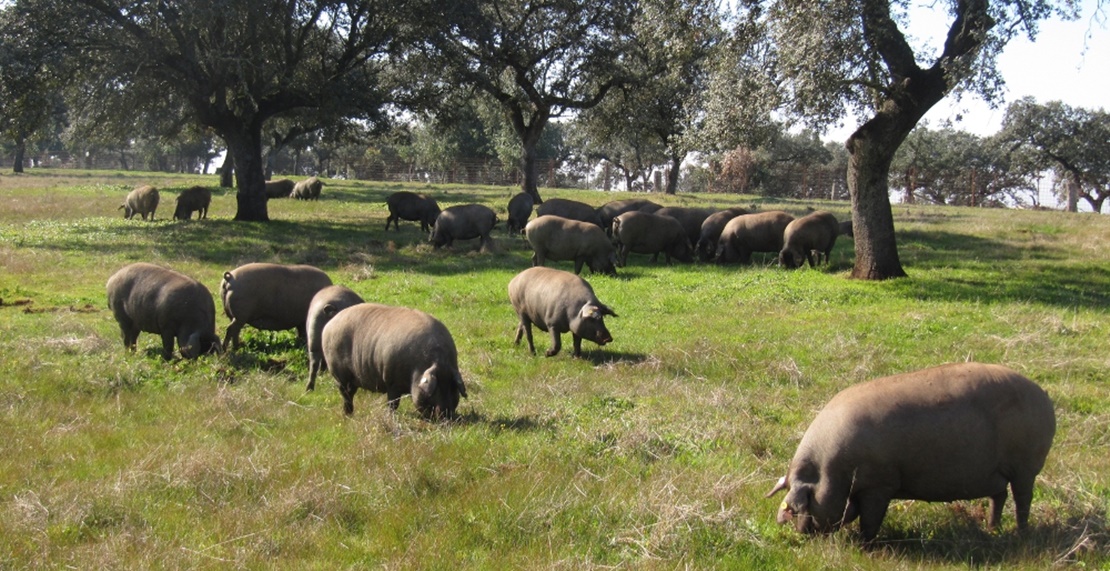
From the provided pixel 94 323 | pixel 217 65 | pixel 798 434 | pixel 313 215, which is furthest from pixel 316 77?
pixel 798 434

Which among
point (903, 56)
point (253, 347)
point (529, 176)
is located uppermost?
point (903, 56)

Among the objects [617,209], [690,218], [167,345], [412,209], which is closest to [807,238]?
[690,218]

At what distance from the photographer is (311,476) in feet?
20.6

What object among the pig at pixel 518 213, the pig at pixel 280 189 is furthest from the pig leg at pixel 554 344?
the pig at pixel 280 189

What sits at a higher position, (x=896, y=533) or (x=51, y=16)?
(x=51, y=16)

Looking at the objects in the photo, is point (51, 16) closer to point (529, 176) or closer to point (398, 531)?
point (529, 176)

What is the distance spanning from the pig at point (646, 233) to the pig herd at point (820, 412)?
8.44 meters

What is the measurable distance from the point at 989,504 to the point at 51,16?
924 inches

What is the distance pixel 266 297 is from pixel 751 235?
12033 mm

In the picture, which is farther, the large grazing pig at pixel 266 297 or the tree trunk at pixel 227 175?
the tree trunk at pixel 227 175

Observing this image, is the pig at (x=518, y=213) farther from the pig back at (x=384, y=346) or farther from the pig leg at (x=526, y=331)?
the pig back at (x=384, y=346)

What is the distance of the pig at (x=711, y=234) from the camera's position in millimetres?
21484

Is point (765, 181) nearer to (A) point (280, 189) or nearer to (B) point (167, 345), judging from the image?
(A) point (280, 189)

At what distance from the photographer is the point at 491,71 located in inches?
1187
